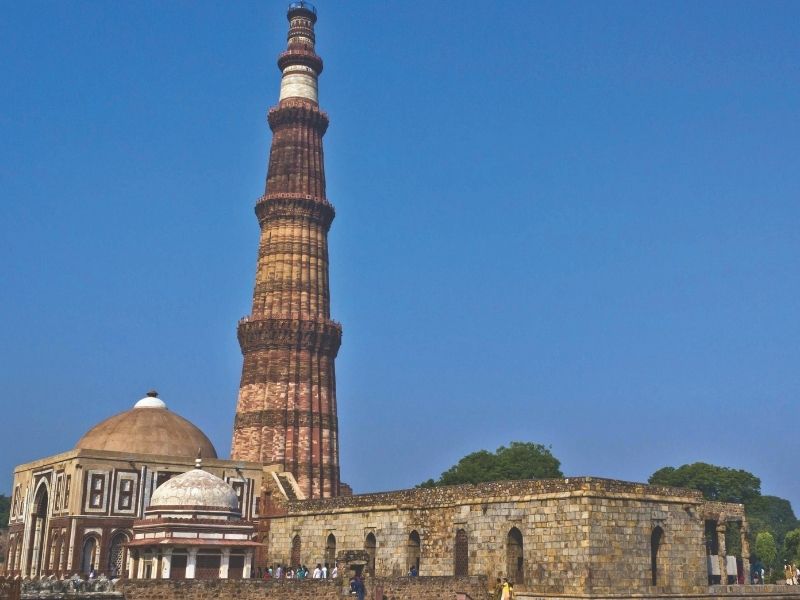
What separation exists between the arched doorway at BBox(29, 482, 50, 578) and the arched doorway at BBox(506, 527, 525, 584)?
19002mm

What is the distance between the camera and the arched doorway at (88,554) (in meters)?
34.5

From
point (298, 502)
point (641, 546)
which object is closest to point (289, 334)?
point (298, 502)

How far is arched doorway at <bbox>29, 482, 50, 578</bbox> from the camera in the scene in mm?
36625

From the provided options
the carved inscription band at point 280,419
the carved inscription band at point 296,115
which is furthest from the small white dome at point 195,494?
the carved inscription band at point 296,115

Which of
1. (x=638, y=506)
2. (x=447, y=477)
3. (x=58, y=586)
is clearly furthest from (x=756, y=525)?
(x=58, y=586)

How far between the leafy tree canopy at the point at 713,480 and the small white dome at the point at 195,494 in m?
44.2

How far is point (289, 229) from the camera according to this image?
1859 inches

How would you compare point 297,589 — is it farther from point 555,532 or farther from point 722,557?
point 722,557

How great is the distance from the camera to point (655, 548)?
1064 inches

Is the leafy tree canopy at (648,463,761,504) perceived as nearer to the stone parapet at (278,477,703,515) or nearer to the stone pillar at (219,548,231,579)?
the stone parapet at (278,477,703,515)

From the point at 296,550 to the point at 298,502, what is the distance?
1814 mm

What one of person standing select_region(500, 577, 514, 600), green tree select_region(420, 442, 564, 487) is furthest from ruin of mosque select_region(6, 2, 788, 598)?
green tree select_region(420, 442, 564, 487)

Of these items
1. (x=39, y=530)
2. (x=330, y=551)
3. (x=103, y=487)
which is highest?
(x=103, y=487)

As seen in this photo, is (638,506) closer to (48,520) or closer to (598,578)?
(598,578)
